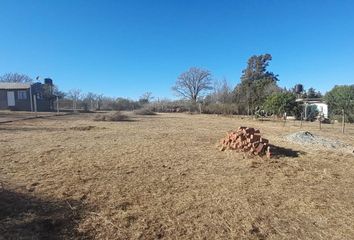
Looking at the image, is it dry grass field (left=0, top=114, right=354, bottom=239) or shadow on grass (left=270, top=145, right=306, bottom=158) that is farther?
shadow on grass (left=270, top=145, right=306, bottom=158)

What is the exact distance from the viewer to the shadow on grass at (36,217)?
3025mm

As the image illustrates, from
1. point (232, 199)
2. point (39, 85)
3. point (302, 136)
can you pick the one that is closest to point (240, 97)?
point (302, 136)

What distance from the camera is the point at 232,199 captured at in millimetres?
4293

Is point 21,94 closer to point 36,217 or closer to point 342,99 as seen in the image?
point 342,99

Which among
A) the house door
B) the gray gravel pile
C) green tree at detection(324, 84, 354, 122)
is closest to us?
the gray gravel pile

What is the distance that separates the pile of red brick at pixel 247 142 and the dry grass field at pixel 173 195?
347mm

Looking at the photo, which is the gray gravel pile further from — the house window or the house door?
the house door

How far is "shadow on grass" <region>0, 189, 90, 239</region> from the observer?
303cm

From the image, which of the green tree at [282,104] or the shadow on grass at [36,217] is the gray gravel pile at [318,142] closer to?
the shadow on grass at [36,217]

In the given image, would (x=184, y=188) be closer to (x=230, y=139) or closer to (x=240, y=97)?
(x=230, y=139)

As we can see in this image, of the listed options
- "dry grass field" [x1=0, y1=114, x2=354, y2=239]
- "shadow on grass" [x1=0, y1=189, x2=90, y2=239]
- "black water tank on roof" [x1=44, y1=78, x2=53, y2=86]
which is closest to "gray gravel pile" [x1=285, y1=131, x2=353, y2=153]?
"dry grass field" [x1=0, y1=114, x2=354, y2=239]

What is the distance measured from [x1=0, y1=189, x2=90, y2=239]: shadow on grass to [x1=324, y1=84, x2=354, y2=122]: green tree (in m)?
21.1

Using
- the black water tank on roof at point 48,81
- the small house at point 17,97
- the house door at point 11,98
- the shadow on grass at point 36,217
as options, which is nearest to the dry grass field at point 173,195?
the shadow on grass at point 36,217

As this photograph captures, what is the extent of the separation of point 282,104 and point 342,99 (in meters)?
4.16
